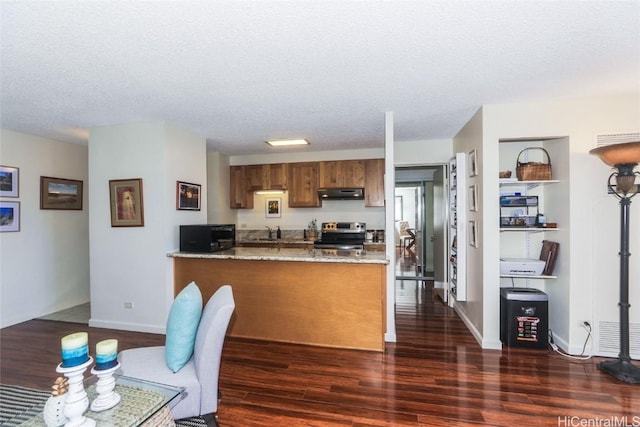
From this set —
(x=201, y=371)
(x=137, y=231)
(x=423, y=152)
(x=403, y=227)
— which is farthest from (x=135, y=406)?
(x=403, y=227)

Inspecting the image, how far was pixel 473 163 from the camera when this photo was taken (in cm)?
341

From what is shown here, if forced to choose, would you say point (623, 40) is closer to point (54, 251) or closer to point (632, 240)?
point (632, 240)

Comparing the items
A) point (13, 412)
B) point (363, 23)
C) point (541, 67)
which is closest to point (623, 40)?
point (541, 67)

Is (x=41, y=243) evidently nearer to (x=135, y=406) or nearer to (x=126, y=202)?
(x=126, y=202)

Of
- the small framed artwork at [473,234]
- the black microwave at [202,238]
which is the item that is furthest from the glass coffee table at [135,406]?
the small framed artwork at [473,234]

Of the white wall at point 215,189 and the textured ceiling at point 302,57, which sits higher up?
the textured ceiling at point 302,57

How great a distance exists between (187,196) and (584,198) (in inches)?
168

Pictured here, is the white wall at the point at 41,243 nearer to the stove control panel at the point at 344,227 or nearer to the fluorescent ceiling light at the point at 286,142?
the fluorescent ceiling light at the point at 286,142

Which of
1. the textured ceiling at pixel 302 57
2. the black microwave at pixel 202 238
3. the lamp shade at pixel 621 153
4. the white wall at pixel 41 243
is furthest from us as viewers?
the white wall at pixel 41 243

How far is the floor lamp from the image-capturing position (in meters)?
2.39

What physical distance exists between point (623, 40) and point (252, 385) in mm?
3485

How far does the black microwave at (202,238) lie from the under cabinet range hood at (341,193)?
201cm

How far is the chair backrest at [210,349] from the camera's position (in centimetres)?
178

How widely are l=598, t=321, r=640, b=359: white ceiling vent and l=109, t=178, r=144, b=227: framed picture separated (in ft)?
16.1
